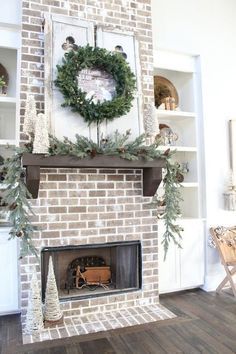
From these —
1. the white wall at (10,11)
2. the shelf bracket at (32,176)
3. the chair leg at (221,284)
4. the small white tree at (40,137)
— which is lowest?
the chair leg at (221,284)

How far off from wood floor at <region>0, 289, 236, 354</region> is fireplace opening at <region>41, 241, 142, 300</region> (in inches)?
20.5

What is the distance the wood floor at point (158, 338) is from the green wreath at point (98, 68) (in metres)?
1.92

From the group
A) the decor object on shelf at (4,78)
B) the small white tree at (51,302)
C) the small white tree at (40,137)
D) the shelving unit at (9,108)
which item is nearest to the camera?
the small white tree at (40,137)

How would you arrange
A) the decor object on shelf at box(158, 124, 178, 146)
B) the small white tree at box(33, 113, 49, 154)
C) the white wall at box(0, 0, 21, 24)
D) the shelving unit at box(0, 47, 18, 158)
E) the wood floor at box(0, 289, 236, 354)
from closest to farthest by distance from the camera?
the wood floor at box(0, 289, 236, 354)
the small white tree at box(33, 113, 49, 154)
the white wall at box(0, 0, 21, 24)
the shelving unit at box(0, 47, 18, 158)
the decor object on shelf at box(158, 124, 178, 146)

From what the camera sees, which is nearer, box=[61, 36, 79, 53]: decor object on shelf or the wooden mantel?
the wooden mantel

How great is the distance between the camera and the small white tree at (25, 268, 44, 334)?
267cm

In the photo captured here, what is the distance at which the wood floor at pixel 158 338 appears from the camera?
239 cm

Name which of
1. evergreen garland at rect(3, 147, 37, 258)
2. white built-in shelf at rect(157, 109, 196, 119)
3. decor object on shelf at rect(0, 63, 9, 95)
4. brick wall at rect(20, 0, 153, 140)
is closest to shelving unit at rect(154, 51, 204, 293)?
white built-in shelf at rect(157, 109, 196, 119)

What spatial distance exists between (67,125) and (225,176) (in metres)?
2.14

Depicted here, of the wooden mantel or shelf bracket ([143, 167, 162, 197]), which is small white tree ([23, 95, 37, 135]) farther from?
shelf bracket ([143, 167, 162, 197])

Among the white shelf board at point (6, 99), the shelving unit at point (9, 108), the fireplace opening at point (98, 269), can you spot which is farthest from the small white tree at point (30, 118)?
the fireplace opening at point (98, 269)

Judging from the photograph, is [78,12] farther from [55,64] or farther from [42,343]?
[42,343]

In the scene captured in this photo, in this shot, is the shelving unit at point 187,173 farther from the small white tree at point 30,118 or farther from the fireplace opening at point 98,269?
the small white tree at point 30,118

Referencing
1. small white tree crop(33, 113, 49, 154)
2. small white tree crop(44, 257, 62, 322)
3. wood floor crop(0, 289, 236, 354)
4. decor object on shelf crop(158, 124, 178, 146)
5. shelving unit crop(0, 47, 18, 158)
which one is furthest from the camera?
decor object on shelf crop(158, 124, 178, 146)
